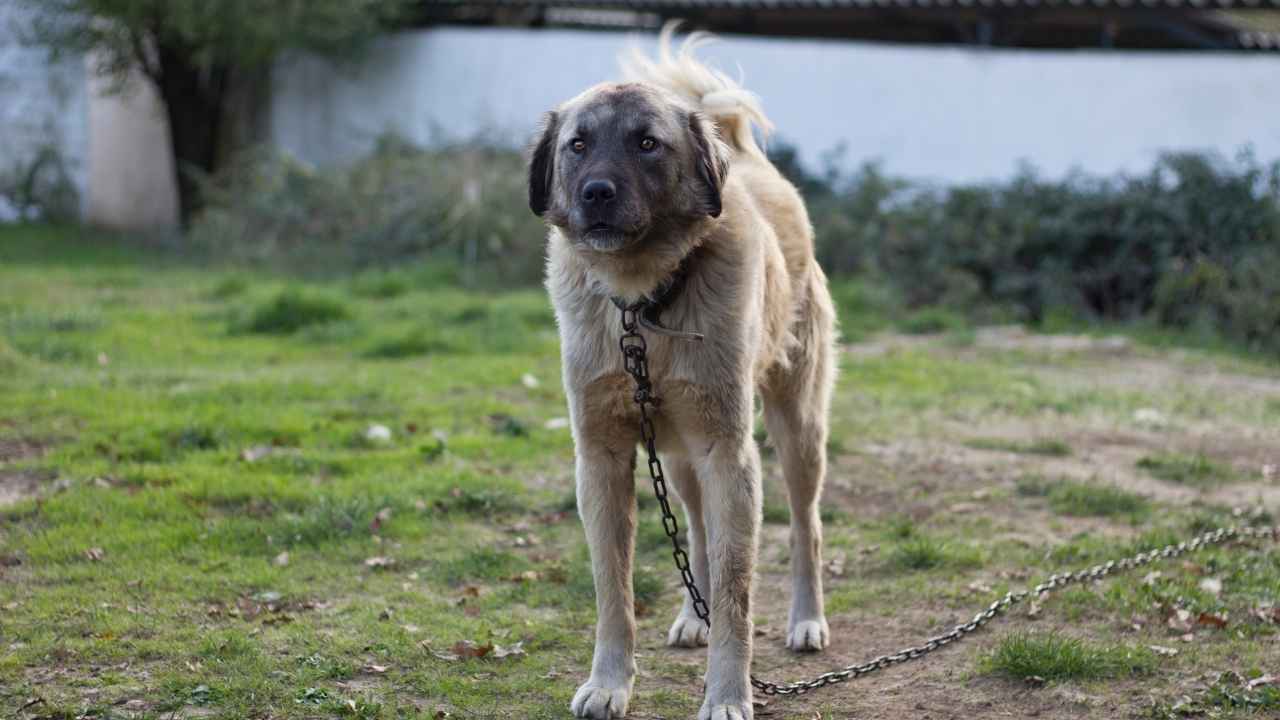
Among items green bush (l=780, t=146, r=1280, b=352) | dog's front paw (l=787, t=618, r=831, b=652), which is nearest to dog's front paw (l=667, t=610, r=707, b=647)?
dog's front paw (l=787, t=618, r=831, b=652)

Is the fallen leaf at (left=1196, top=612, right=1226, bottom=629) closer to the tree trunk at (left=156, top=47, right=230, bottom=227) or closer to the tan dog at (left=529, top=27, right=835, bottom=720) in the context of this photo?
the tan dog at (left=529, top=27, right=835, bottom=720)

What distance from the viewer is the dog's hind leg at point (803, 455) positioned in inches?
205

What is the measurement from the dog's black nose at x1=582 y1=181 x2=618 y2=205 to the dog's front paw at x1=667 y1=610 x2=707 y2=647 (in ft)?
5.58

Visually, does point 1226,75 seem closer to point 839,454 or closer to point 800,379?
point 839,454

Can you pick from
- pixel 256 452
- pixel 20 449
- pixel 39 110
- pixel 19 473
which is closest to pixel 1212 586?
pixel 256 452

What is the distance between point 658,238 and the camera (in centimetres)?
438

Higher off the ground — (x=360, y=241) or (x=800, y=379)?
(x=800, y=379)

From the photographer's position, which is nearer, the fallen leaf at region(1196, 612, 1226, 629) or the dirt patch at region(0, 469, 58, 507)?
the fallen leaf at region(1196, 612, 1226, 629)

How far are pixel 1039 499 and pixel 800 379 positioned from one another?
2158 mm

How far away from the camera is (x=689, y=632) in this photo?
5.11m

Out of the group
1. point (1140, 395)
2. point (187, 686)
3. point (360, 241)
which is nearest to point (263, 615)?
point (187, 686)

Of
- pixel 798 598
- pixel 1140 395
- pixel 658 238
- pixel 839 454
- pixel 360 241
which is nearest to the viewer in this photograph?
pixel 658 238

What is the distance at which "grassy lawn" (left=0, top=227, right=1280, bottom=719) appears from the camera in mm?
4602

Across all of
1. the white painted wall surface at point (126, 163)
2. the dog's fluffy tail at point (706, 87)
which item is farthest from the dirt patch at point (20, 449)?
the white painted wall surface at point (126, 163)
